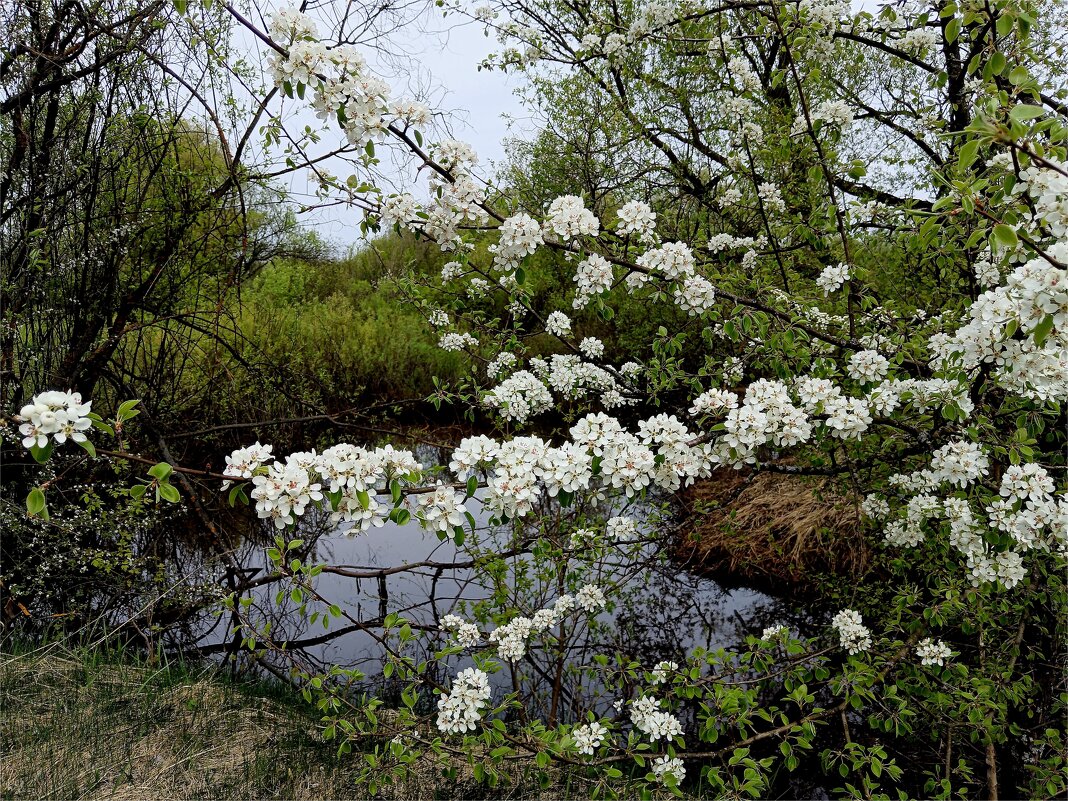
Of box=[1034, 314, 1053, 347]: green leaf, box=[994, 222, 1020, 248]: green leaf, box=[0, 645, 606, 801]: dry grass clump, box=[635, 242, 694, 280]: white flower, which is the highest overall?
box=[635, 242, 694, 280]: white flower

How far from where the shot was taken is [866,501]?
2711mm

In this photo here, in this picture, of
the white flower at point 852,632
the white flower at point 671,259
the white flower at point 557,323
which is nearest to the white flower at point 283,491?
the white flower at point 671,259

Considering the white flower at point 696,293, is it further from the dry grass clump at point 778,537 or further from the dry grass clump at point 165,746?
the dry grass clump at point 778,537

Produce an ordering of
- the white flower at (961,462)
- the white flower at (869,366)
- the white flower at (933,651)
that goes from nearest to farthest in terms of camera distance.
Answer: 1. the white flower at (961,462)
2. the white flower at (869,366)
3. the white flower at (933,651)

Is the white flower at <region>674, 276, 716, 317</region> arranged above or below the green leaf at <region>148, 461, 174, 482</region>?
above

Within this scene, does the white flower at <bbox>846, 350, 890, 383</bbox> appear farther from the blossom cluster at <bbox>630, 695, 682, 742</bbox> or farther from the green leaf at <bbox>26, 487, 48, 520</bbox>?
the green leaf at <bbox>26, 487, 48, 520</bbox>

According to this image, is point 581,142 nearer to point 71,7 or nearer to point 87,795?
point 71,7

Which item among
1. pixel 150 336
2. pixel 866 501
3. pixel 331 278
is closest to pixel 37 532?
pixel 150 336

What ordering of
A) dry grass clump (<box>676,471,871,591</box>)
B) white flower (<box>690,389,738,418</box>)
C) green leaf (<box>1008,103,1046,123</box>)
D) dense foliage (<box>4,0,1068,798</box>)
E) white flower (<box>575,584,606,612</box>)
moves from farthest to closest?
dry grass clump (<box>676,471,871,591</box>) → white flower (<box>575,584,606,612</box>) → white flower (<box>690,389,738,418</box>) → dense foliage (<box>4,0,1068,798</box>) → green leaf (<box>1008,103,1046,123</box>)

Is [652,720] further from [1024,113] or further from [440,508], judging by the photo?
[1024,113]

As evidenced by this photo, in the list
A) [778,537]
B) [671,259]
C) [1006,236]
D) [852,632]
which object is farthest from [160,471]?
[778,537]

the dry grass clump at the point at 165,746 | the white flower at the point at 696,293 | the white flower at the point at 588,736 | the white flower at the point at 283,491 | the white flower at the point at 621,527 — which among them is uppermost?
the white flower at the point at 696,293

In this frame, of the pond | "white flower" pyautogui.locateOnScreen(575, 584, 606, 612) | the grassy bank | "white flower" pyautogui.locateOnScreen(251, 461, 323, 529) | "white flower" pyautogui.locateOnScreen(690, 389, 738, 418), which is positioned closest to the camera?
"white flower" pyautogui.locateOnScreen(251, 461, 323, 529)

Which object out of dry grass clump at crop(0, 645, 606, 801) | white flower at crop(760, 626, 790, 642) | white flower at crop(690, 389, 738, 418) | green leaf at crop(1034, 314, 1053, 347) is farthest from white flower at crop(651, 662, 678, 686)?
green leaf at crop(1034, 314, 1053, 347)
